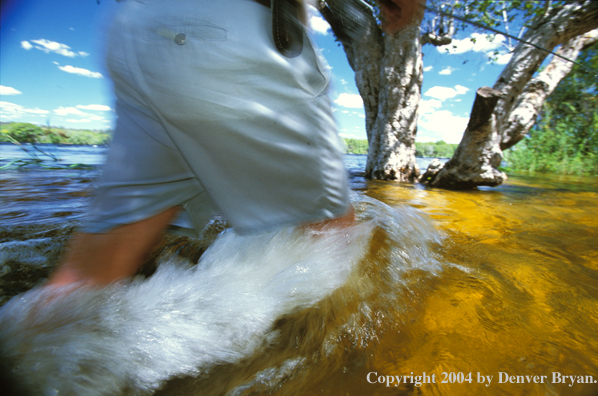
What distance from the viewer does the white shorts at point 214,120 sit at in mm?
705

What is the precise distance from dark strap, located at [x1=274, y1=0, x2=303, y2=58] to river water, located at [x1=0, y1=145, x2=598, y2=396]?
0.68 meters

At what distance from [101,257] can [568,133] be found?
14.2 metres

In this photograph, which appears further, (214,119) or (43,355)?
(214,119)

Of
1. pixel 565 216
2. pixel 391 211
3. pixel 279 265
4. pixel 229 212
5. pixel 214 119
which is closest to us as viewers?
pixel 214 119

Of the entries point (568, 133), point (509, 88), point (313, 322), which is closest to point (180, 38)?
point (313, 322)

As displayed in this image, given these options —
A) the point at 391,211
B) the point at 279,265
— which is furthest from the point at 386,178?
the point at 279,265

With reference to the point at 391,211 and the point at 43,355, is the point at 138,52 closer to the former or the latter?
the point at 43,355

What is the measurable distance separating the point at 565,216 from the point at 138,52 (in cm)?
334

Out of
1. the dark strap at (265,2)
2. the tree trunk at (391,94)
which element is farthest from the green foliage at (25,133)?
the tree trunk at (391,94)

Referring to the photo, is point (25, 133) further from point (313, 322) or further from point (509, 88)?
point (509, 88)

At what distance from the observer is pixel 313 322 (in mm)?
919

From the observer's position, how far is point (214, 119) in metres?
0.76

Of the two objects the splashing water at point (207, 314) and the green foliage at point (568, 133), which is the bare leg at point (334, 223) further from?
the green foliage at point (568, 133)

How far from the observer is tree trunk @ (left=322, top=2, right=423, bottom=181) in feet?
18.3
